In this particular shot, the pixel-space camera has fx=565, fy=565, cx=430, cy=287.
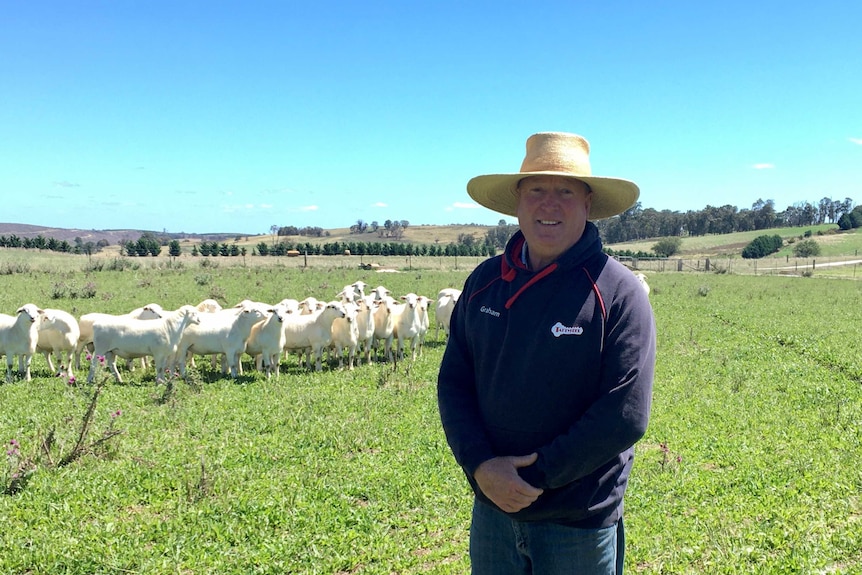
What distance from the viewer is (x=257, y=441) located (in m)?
8.00

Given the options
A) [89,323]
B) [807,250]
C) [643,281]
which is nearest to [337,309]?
[89,323]

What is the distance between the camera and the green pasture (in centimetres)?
521

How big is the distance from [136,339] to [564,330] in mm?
11283

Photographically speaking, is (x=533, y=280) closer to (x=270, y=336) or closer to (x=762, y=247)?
(x=270, y=336)

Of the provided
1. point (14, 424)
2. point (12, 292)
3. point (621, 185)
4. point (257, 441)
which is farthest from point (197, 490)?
point (12, 292)

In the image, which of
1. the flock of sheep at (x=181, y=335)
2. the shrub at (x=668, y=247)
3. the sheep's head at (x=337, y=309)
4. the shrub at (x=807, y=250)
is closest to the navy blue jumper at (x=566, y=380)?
the flock of sheep at (x=181, y=335)

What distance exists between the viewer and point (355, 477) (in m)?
6.85

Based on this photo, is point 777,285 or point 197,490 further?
point 777,285

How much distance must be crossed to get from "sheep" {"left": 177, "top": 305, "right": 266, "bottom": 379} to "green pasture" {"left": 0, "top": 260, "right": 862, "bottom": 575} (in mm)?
626

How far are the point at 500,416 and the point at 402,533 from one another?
137 inches

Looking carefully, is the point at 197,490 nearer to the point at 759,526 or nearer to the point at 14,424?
the point at 14,424

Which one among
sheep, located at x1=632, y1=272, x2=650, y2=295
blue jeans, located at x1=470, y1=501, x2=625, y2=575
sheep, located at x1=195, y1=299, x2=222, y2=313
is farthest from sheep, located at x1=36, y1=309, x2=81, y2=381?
blue jeans, located at x1=470, y1=501, x2=625, y2=575

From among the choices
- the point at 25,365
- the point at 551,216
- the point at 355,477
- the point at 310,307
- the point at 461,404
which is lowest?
the point at 355,477

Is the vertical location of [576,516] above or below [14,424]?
above
